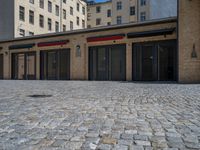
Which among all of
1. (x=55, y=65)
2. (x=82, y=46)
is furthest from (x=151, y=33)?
(x=55, y=65)

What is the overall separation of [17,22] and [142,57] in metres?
20.3

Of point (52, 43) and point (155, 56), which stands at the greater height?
point (52, 43)

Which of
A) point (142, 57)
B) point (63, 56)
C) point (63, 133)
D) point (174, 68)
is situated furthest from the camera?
point (63, 56)

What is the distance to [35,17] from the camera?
33188mm

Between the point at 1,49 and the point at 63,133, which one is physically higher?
the point at 1,49

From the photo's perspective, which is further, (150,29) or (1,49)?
(1,49)

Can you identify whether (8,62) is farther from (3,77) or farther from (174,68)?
(174,68)

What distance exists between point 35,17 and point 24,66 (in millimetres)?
13903

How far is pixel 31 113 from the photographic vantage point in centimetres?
458

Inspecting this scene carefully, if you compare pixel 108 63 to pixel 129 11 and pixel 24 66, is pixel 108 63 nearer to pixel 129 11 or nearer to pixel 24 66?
pixel 24 66

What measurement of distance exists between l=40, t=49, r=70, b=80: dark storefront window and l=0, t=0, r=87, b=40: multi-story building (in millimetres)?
11471

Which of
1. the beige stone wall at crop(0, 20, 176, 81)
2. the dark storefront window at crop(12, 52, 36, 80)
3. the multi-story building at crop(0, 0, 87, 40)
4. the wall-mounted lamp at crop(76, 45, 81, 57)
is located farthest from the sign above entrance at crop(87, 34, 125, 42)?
the multi-story building at crop(0, 0, 87, 40)

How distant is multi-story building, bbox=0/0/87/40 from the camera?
2969cm

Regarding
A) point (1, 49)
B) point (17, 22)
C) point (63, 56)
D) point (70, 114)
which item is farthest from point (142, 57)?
point (17, 22)
